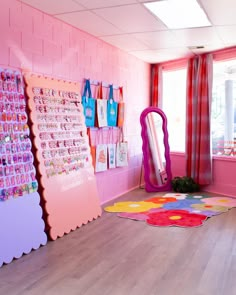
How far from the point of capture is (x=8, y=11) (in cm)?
314

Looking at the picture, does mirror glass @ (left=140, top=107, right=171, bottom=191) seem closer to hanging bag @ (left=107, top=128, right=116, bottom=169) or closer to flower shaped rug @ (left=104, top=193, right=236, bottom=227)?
flower shaped rug @ (left=104, top=193, right=236, bottom=227)

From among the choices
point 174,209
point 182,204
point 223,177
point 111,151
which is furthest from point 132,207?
point 223,177

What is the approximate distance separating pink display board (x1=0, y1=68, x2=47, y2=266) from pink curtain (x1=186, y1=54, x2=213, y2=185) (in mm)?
3165

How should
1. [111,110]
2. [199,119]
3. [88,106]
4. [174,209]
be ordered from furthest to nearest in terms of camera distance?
[199,119]
[111,110]
[174,209]
[88,106]

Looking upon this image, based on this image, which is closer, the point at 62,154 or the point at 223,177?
the point at 62,154

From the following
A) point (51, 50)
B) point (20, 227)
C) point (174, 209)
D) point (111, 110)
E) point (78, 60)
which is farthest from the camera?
point (111, 110)

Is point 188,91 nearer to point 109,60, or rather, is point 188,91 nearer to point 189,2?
point 109,60

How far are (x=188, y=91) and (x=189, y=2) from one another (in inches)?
99.1

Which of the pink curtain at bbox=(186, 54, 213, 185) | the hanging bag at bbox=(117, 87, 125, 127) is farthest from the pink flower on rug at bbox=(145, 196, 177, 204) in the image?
the hanging bag at bbox=(117, 87, 125, 127)

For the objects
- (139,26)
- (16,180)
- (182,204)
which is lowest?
(182,204)

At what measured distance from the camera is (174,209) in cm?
453

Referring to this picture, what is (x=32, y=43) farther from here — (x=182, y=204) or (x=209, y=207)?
(x=209, y=207)

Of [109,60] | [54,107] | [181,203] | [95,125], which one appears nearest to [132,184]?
[181,203]

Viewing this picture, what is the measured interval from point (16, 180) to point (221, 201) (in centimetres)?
310
